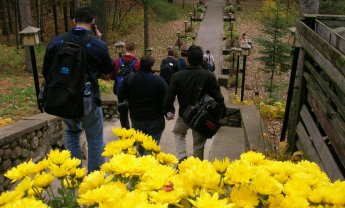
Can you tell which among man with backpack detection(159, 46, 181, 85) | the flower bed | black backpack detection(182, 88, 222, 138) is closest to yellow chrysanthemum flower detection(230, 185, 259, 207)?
the flower bed

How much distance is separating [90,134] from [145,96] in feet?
3.35

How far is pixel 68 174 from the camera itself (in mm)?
1604

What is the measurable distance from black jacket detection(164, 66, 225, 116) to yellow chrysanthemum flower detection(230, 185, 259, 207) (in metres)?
3.44

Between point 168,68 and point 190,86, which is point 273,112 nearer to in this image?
point 168,68

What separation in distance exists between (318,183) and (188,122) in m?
3.41

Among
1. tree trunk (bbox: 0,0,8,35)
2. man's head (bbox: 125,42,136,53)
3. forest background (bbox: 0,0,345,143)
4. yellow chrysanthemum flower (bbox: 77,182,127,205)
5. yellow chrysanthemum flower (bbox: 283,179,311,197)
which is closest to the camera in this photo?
yellow chrysanthemum flower (bbox: 77,182,127,205)

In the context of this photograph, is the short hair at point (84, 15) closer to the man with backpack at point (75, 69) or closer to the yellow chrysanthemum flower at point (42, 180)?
the man with backpack at point (75, 69)

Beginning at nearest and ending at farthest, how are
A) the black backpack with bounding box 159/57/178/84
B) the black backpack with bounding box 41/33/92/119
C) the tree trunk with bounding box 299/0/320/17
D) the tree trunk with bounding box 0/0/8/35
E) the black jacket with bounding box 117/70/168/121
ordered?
the black backpack with bounding box 41/33/92/119 < the black jacket with bounding box 117/70/168/121 < the black backpack with bounding box 159/57/178/84 < the tree trunk with bounding box 299/0/320/17 < the tree trunk with bounding box 0/0/8/35

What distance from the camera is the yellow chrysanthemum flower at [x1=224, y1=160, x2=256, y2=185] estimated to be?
1.35 metres

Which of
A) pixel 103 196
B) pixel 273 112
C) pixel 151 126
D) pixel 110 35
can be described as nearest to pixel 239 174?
pixel 103 196

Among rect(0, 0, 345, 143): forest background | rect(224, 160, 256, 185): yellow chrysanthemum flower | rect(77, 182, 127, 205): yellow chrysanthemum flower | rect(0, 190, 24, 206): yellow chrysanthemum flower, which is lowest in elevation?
rect(0, 0, 345, 143): forest background

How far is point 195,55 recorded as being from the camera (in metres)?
4.67

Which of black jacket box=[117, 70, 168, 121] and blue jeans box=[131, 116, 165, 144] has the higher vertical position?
black jacket box=[117, 70, 168, 121]

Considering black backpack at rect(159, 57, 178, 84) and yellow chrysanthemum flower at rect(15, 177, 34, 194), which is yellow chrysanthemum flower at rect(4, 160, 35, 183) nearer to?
yellow chrysanthemum flower at rect(15, 177, 34, 194)
